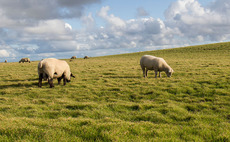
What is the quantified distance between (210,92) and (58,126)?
8.70 metres

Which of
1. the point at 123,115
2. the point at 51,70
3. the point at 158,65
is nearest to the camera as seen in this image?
the point at 123,115

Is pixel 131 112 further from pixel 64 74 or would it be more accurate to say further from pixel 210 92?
pixel 64 74

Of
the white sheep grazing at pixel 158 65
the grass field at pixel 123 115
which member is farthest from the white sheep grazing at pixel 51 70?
the white sheep grazing at pixel 158 65

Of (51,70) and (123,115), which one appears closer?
(123,115)

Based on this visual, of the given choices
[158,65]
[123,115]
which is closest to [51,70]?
[123,115]

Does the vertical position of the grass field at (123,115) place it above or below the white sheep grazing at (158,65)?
below

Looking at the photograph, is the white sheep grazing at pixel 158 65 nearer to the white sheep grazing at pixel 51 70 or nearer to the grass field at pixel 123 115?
the grass field at pixel 123 115

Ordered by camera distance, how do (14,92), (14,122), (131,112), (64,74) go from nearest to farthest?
1. (14,122)
2. (131,112)
3. (14,92)
4. (64,74)

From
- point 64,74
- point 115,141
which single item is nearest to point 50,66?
point 64,74

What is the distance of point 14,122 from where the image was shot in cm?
577

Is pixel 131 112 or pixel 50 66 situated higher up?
pixel 50 66

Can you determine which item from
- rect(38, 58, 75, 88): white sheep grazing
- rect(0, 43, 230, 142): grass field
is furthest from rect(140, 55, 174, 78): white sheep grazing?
rect(38, 58, 75, 88): white sheep grazing

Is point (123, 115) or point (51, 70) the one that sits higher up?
point (51, 70)

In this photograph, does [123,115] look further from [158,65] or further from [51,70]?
[158,65]
